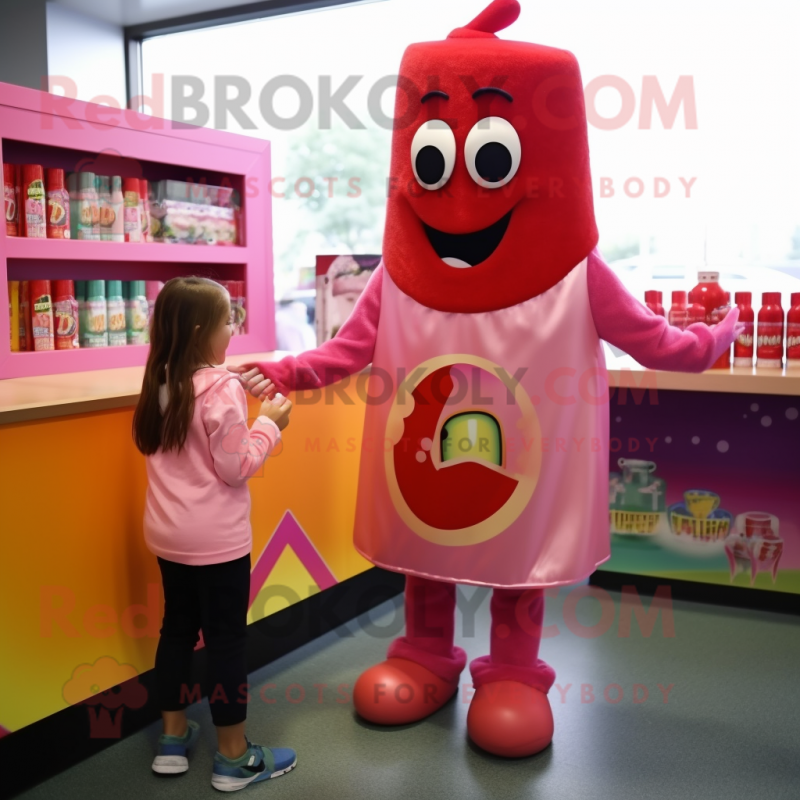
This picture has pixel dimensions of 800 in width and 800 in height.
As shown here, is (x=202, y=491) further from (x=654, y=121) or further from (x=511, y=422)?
(x=654, y=121)

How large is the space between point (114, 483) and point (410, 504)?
2.13 feet

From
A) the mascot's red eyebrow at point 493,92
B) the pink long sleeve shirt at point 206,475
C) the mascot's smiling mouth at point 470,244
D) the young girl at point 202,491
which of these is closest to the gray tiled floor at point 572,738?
the young girl at point 202,491

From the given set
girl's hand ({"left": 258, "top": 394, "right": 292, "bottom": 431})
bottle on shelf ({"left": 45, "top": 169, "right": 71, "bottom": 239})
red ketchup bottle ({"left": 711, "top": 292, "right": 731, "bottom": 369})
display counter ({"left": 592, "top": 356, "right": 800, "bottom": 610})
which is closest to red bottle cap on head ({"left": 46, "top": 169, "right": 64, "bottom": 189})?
bottle on shelf ({"left": 45, "top": 169, "right": 71, "bottom": 239})

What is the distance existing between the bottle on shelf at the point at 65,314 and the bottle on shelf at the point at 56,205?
5.5 inches

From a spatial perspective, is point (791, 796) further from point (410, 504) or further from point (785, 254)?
point (785, 254)

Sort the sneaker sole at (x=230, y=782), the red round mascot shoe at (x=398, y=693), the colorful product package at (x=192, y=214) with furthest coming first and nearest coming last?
the colorful product package at (x=192, y=214) → the red round mascot shoe at (x=398, y=693) → the sneaker sole at (x=230, y=782)

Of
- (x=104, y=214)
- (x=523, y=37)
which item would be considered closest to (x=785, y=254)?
(x=523, y=37)

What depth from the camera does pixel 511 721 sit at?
6.57 ft

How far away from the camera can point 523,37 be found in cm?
344

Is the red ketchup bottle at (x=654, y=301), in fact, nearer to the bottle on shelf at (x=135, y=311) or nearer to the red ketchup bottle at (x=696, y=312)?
the red ketchup bottle at (x=696, y=312)

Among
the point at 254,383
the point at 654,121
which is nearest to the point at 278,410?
the point at 254,383

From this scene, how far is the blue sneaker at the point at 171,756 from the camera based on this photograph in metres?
1.93

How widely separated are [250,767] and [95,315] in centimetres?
137

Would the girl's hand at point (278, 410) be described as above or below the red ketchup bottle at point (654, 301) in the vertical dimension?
below
